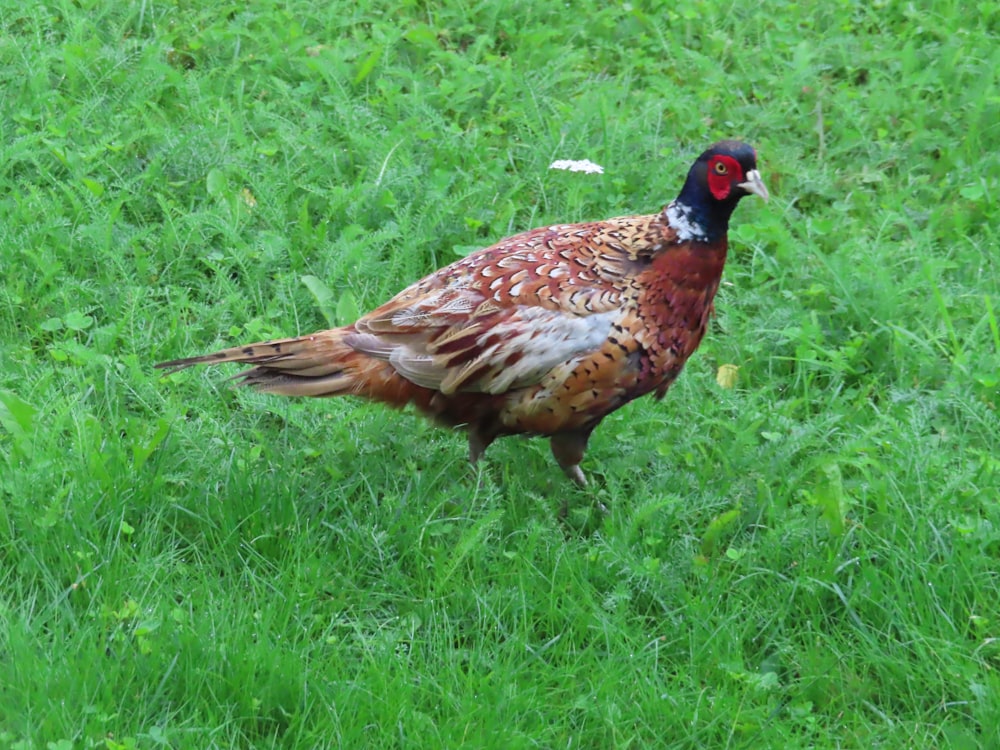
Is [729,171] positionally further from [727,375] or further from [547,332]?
[727,375]

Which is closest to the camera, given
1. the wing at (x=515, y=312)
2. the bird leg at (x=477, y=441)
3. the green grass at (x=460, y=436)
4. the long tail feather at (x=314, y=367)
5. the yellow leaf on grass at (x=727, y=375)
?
the green grass at (x=460, y=436)

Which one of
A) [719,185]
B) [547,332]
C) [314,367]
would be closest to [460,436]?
[314,367]

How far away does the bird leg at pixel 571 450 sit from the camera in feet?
14.3

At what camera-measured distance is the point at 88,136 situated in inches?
229

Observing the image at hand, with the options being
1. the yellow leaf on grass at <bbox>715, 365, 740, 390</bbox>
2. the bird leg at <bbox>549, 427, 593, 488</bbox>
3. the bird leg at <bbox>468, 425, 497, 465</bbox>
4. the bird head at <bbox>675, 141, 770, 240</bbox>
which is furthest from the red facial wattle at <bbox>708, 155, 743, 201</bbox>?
the bird leg at <bbox>468, 425, 497, 465</bbox>

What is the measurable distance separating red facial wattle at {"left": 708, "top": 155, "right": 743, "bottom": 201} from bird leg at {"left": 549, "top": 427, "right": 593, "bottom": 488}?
881mm

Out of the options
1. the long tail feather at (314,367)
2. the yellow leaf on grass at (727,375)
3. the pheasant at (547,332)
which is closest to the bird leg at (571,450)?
the pheasant at (547,332)

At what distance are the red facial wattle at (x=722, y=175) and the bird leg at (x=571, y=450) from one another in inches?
34.7

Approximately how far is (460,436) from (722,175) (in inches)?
52.8

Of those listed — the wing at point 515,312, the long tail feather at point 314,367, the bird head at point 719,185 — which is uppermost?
the bird head at point 719,185

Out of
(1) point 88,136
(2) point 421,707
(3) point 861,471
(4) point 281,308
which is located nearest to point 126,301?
(4) point 281,308

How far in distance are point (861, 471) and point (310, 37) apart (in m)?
3.67

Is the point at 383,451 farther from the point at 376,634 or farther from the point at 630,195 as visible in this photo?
the point at 630,195

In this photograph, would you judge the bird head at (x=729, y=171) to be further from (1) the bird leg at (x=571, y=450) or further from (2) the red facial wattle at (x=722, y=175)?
(1) the bird leg at (x=571, y=450)
